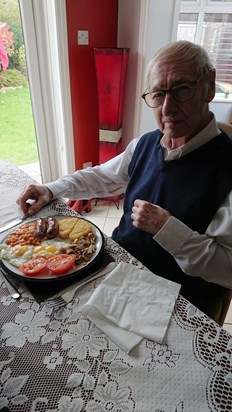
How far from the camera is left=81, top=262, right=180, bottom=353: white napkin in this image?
0.55 meters

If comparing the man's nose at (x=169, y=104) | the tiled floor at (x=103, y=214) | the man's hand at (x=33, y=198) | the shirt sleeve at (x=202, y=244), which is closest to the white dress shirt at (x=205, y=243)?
the shirt sleeve at (x=202, y=244)

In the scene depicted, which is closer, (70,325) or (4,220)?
(70,325)

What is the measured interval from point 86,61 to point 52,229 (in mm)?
1929

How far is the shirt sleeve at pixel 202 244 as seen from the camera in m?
0.76

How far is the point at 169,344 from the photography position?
1.77ft

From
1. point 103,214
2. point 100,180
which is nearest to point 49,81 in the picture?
point 103,214

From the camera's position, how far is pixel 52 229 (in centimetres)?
82

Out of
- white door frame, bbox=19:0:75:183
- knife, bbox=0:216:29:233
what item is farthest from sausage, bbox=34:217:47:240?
white door frame, bbox=19:0:75:183

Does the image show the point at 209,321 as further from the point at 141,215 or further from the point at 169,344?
the point at 141,215

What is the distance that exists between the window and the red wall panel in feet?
4.23

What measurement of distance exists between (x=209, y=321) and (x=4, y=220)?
2.34ft

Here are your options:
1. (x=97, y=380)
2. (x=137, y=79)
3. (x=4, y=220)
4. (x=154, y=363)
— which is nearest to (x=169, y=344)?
(x=154, y=363)

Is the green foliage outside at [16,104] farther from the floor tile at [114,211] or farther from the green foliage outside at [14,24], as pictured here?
the floor tile at [114,211]

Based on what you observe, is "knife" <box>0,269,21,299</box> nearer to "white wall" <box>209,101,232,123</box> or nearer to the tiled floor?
the tiled floor
